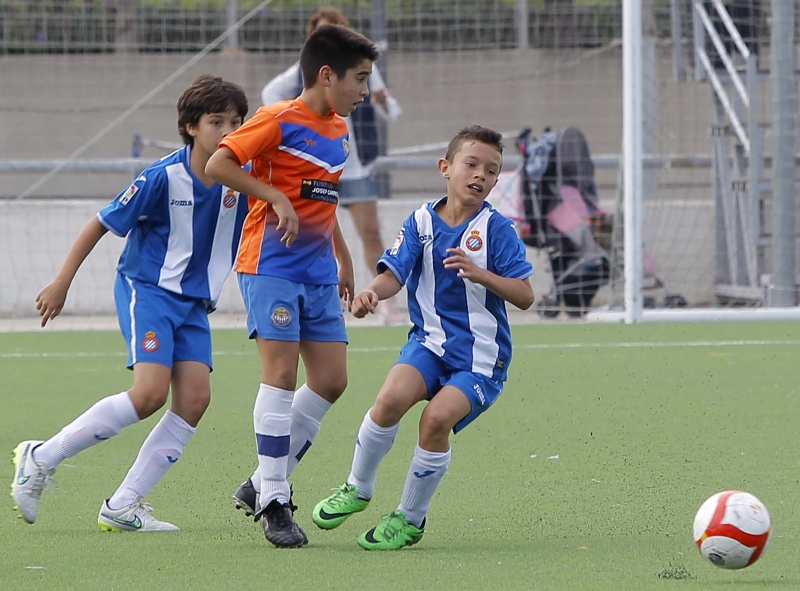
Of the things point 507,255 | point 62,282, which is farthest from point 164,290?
point 507,255

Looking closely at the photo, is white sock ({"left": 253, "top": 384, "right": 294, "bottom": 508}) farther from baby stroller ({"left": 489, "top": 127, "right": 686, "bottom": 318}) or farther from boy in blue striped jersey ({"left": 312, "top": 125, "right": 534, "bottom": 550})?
baby stroller ({"left": 489, "top": 127, "right": 686, "bottom": 318})

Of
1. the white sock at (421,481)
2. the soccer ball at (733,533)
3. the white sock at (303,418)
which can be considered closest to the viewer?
the soccer ball at (733,533)

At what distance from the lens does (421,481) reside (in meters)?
4.04

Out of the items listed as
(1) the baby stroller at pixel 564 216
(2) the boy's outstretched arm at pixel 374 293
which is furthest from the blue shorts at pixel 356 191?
(2) the boy's outstretched arm at pixel 374 293

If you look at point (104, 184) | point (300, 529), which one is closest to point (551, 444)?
point (300, 529)

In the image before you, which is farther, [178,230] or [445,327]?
[178,230]

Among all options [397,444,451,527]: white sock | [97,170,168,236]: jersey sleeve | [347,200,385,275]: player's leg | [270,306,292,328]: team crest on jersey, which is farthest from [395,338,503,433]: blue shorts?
[347,200,385,275]: player's leg

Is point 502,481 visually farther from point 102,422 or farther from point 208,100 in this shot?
point 208,100

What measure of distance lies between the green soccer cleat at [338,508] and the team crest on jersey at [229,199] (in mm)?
1034

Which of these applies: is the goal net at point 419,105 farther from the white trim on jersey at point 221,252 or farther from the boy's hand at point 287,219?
the boy's hand at point 287,219

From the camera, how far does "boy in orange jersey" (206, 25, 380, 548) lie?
412 cm

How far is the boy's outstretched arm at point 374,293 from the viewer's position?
395cm

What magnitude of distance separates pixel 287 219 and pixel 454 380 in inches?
26.7

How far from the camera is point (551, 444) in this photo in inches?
226
